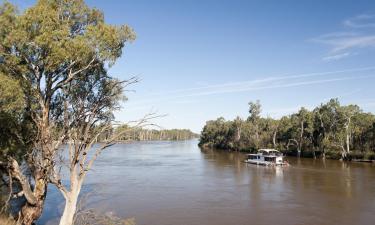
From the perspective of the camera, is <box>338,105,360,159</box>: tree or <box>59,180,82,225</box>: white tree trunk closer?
<box>59,180,82,225</box>: white tree trunk

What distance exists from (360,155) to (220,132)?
228 ft

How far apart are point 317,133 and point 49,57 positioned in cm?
8483

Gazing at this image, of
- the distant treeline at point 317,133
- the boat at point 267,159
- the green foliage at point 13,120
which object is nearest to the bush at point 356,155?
the distant treeline at point 317,133

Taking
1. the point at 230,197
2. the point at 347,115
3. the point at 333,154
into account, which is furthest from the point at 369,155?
the point at 230,197

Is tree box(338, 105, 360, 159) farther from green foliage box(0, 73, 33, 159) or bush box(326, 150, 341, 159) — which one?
green foliage box(0, 73, 33, 159)

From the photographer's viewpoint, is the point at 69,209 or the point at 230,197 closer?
the point at 69,209

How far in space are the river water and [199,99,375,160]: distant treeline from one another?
25042 millimetres

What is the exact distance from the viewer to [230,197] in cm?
3581

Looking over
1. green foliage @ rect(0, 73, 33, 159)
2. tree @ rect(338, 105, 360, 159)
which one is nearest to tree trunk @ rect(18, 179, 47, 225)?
green foliage @ rect(0, 73, 33, 159)

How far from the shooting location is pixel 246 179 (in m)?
48.4

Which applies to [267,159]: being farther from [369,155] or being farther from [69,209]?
[69,209]

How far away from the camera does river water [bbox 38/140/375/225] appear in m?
27.6

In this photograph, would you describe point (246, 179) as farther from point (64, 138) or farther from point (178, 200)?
point (64, 138)

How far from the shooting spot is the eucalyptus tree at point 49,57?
1267cm
